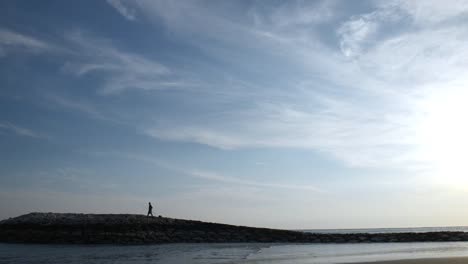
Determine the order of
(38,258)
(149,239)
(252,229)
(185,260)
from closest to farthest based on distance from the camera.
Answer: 1. (185,260)
2. (38,258)
3. (149,239)
4. (252,229)

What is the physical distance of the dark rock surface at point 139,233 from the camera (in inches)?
1236

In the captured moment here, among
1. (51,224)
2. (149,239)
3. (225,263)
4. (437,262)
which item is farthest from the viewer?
(51,224)

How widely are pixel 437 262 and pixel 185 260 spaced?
1040 cm

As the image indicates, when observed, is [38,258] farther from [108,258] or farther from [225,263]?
[225,263]

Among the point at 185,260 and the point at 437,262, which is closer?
the point at 437,262

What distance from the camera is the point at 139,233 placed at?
31984 mm

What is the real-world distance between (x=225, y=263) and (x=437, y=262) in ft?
26.3

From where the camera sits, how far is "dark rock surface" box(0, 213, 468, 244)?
103ft

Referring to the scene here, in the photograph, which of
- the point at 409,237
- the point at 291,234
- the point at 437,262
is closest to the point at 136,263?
the point at 437,262

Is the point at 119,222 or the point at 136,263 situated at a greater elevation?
the point at 119,222

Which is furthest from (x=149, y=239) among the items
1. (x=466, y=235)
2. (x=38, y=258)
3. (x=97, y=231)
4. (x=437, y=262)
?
(x=466, y=235)

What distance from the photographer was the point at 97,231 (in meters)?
32.1

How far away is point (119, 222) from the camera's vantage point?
34281 mm

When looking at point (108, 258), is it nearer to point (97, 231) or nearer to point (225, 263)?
point (225, 263)
